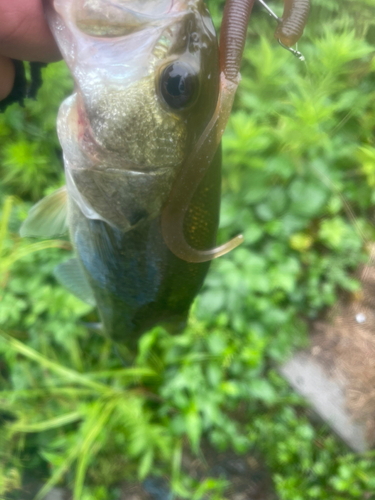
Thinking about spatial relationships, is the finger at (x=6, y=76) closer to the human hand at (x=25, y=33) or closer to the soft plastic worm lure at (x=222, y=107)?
the human hand at (x=25, y=33)

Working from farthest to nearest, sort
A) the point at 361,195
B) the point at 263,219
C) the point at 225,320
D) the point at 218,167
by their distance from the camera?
the point at 361,195 < the point at 263,219 < the point at 225,320 < the point at 218,167

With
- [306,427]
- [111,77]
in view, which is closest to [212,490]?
[306,427]

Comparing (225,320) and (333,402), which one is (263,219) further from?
(333,402)

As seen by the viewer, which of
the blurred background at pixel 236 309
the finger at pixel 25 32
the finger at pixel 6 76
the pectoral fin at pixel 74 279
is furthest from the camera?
the blurred background at pixel 236 309

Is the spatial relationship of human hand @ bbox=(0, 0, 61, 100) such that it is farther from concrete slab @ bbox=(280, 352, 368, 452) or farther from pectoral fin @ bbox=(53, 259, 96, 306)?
concrete slab @ bbox=(280, 352, 368, 452)

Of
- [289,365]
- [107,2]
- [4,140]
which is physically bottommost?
[289,365]

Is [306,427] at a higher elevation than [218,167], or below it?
below

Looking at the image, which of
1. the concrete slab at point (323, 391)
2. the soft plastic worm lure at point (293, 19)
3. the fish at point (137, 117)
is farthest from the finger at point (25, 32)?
the concrete slab at point (323, 391)
